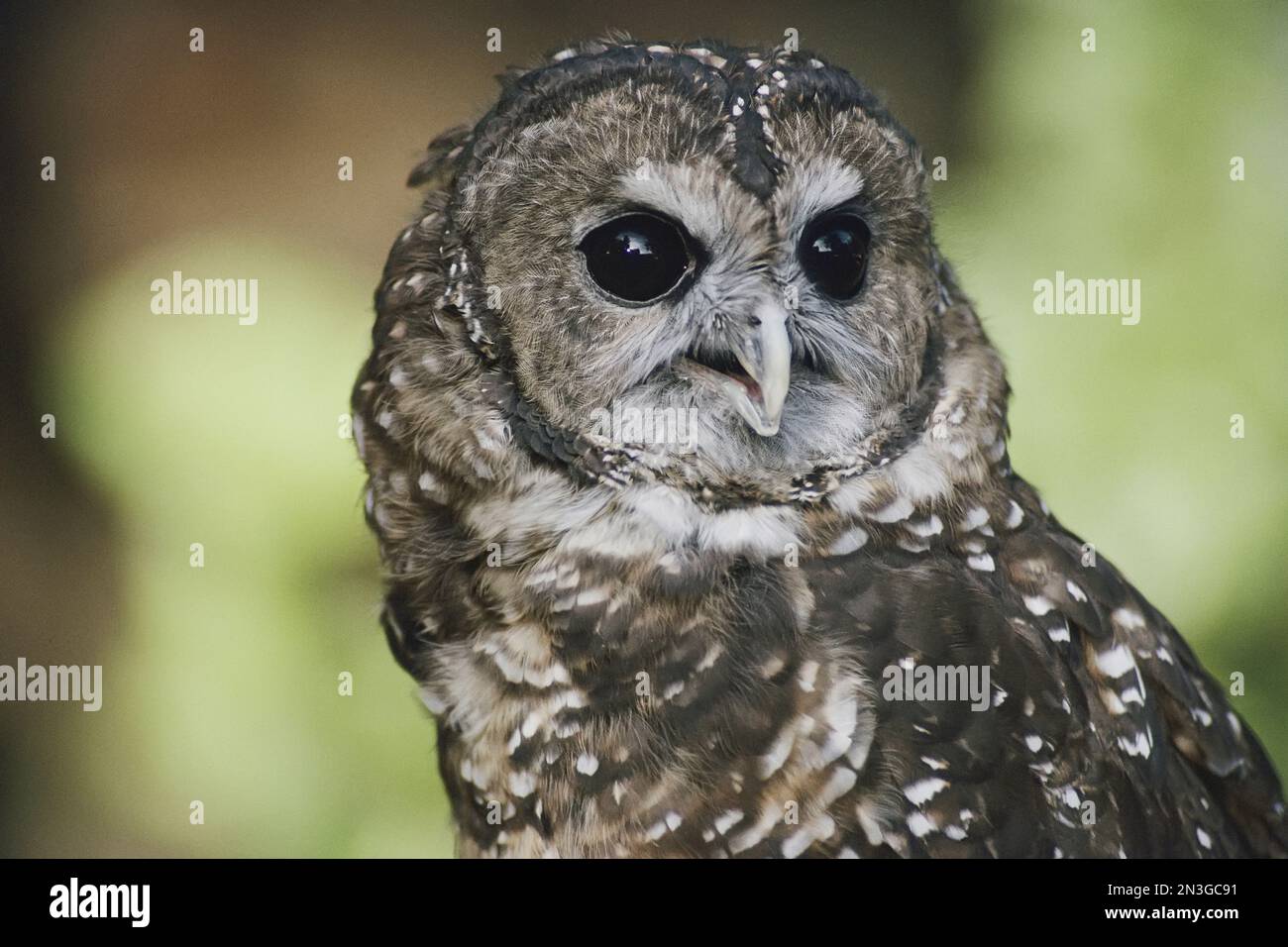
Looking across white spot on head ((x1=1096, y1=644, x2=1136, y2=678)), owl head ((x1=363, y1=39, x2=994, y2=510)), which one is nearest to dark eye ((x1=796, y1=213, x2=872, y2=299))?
owl head ((x1=363, y1=39, x2=994, y2=510))

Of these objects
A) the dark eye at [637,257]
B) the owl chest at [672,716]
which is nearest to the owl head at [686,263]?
the dark eye at [637,257]

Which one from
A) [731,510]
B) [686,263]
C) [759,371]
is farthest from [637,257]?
[731,510]

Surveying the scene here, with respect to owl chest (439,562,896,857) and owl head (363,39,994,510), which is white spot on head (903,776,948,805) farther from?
owl head (363,39,994,510)

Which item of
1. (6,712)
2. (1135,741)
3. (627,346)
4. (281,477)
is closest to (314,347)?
(281,477)

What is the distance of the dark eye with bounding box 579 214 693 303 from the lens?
1.15 metres

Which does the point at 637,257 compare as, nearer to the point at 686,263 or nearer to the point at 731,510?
the point at 686,263

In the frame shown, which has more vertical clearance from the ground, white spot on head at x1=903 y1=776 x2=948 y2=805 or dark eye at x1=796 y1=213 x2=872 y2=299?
dark eye at x1=796 y1=213 x2=872 y2=299

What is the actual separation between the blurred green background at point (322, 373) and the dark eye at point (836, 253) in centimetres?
67

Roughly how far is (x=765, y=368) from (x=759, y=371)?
12 millimetres

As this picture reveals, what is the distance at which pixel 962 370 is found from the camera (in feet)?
4.39

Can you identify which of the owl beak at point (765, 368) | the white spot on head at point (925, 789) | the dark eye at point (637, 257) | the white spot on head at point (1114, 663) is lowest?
the white spot on head at point (925, 789)

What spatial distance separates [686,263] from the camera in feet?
3.85

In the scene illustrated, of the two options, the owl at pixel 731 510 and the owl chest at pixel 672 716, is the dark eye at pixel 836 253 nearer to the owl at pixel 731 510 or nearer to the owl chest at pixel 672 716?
the owl at pixel 731 510

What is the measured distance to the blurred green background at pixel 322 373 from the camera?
6.18ft
